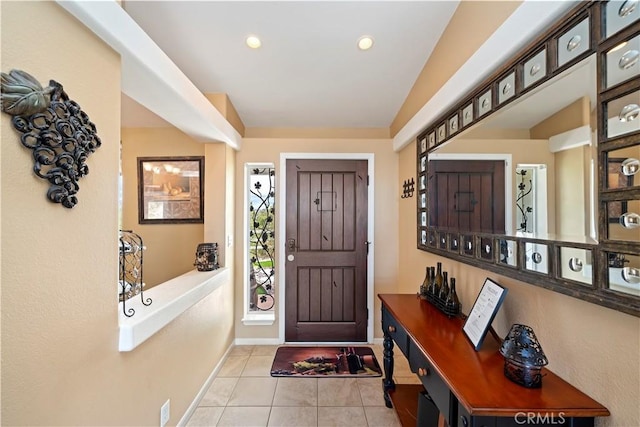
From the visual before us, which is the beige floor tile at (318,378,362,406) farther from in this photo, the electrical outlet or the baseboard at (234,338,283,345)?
the electrical outlet

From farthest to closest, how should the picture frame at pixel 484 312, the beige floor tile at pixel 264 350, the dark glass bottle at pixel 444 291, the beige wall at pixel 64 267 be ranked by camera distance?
the beige floor tile at pixel 264 350 → the dark glass bottle at pixel 444 291 → the picture frame at pixel 484 312 → the beige wall at pixel 64 267

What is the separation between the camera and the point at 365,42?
2.13m

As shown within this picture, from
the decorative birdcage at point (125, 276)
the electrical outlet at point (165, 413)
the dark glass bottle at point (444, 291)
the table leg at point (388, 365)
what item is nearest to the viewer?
the decorative birdcage at point (125, 276)

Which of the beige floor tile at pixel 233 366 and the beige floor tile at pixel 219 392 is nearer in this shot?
the beige floor tile at pixel 219 392

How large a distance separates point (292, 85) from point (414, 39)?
113cm

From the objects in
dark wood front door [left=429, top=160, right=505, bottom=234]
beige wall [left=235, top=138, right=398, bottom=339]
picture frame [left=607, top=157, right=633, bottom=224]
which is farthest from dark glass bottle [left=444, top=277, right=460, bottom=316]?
beige wall [left=235, top=138, right=398, bottom=339]

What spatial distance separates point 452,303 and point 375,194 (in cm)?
165

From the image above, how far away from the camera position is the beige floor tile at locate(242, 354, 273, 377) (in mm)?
2549

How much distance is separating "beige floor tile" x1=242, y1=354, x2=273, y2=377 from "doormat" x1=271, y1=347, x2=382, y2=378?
5 cm

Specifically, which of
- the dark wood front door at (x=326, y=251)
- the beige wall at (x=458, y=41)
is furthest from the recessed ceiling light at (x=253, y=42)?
the beige wall at (x=458, y=41)

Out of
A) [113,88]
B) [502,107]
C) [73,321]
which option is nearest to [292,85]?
[113,88]

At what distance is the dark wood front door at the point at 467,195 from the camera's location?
4.76 ft

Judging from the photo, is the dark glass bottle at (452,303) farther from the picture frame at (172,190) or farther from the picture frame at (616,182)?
the picture frame at (172,190)

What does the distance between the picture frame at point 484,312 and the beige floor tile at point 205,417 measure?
6.04 feet
